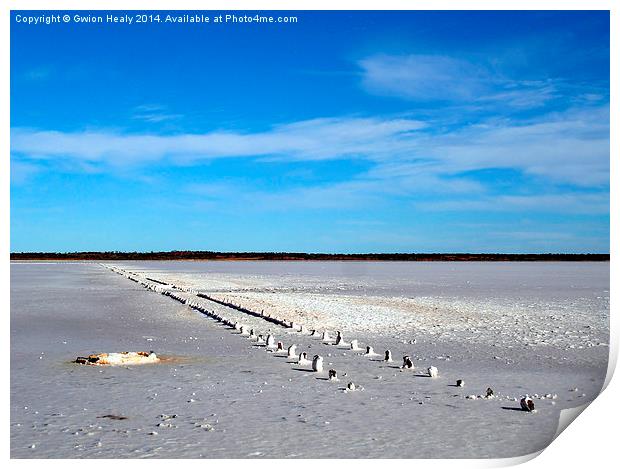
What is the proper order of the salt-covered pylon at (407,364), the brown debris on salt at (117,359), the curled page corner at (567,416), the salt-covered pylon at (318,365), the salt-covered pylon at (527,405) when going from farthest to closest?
the brown debris on salt at (117,359), the salt-covered pylon at (407,364), the salt-covered pylon at (318,365), the salt-covered pylon at (527,405), the curled page corner at (567,416)

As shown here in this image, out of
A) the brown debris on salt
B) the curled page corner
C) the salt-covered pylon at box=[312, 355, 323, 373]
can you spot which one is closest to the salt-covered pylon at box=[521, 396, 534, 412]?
the curled page corner

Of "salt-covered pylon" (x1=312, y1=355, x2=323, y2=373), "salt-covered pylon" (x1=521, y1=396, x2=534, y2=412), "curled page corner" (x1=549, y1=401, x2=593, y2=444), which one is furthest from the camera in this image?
"salt-covered pylon" (x1=312, y1=355, x2=323, y2=373)

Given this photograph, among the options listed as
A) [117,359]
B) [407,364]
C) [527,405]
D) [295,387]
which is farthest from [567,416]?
[117,359]

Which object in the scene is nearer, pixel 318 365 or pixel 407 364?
pixel 318 365

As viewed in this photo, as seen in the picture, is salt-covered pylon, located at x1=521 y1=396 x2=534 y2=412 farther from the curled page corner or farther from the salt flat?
the curled page corner

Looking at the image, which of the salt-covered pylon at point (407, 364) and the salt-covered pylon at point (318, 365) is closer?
the salt-covered pylon at point (318, 365)

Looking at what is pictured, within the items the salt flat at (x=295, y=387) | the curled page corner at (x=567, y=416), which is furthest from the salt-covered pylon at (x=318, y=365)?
the curled page corner at (x=567, y=416)

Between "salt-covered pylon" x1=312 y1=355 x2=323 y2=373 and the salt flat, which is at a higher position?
"salt-covered pylon" x1=312 y1=355 x2=323 y2=373

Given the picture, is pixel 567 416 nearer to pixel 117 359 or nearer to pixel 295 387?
pixel 295 387

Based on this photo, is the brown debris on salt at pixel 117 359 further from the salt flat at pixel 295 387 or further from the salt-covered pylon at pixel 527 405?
the salt-covered pylon at pixel 527 405

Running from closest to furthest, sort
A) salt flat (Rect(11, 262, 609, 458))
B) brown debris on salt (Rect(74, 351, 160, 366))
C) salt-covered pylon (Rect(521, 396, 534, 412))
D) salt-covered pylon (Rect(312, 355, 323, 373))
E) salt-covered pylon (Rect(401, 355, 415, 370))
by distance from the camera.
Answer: salt flat (Rect(11, 262, 609, 458)) → salt-covered pylon (Rect(521, 396, 534, 412)) → salt-covered pylon (Rect(312, 355, 323, 373)) → salt-covered pylon (Rect(401, 355, 415, 370)) → brown debris on salt (Rect(74, 351, 160, 366))
